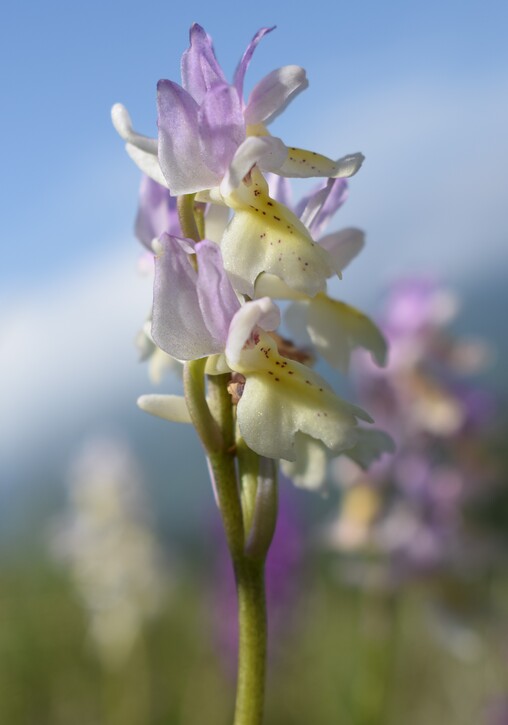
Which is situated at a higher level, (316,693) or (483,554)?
(483,554)

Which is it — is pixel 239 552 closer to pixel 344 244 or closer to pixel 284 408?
pixel 284 408

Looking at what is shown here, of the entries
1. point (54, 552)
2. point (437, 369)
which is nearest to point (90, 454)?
point (54, 552)

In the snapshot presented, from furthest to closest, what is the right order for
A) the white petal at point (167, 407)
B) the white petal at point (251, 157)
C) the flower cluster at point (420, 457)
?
the flower cluster at point (420, 457)
the white petal at point (167, 407)
the white petal at point (251, 157)

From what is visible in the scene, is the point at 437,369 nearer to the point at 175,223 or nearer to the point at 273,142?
the point at 175,223

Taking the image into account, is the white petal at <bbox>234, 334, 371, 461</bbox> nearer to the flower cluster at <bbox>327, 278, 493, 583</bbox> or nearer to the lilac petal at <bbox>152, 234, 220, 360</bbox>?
the lilac petal at <bbox>152, 234, 220, 360</bbox>

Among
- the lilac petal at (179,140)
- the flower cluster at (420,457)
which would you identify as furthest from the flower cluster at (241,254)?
the flower cluster at (420,457)

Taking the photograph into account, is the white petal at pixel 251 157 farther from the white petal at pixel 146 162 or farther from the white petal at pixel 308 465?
the white petal at pixel 308 465
